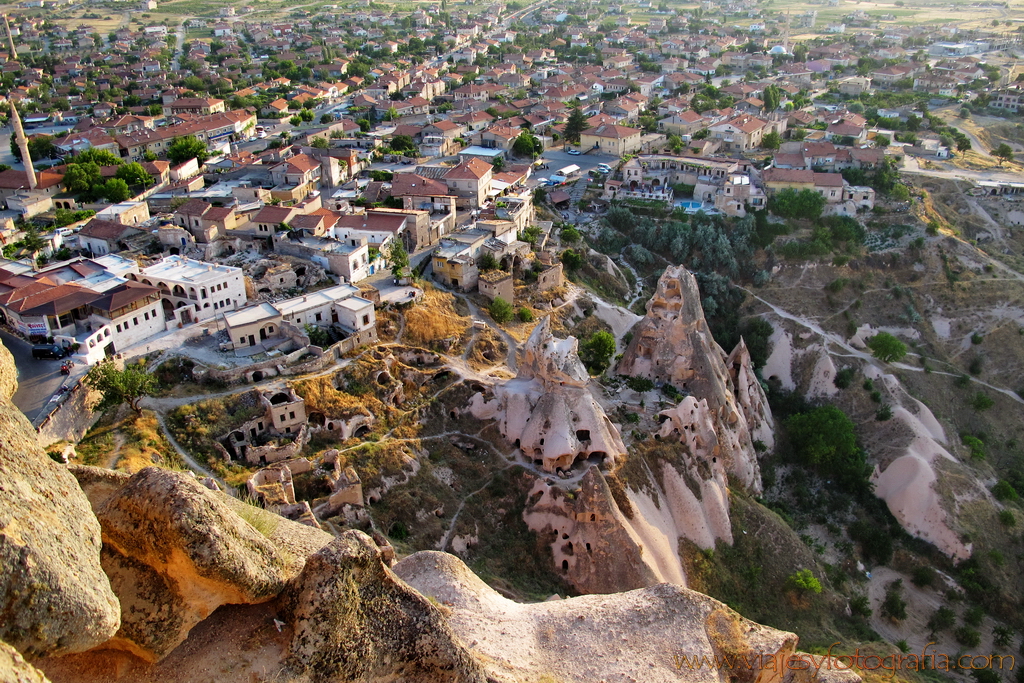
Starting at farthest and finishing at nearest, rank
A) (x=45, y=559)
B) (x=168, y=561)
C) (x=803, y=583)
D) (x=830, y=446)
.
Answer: (x=830, y=446) < (x=803, y=583) < (x=168, y=561) < (x=45, y=559)

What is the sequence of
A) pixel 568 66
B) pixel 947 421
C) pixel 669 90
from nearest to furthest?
1. pixel 947 421
2. pixel 669 90
3. pixel 568 66

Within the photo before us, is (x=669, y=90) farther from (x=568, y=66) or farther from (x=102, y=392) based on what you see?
(x=102, y=392)

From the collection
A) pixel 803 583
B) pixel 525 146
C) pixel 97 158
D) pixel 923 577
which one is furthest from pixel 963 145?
pixel 97 158

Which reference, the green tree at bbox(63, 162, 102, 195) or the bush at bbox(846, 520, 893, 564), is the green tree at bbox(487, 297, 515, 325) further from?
the green tree at bbox(63, 162, 102, 195)

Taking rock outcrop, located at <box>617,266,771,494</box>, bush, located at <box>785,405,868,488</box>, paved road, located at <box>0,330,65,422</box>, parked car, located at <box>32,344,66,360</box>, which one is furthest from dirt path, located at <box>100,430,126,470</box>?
bush, located at <box>785,405,868,488</box>

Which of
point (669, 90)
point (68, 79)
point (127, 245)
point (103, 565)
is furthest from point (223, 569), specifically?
point (68, 79)

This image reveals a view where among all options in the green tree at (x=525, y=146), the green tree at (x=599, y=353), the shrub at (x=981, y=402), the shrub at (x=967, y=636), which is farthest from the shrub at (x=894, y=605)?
the green tree at (x=525, y=146)

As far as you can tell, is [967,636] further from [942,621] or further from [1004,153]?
[1004,153]
